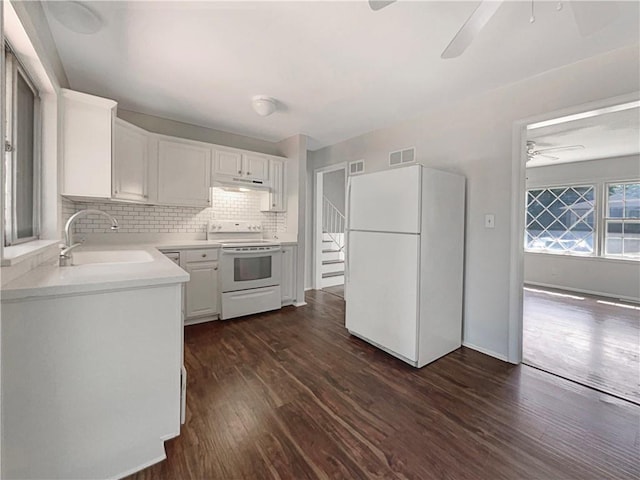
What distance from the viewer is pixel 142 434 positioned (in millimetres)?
1372

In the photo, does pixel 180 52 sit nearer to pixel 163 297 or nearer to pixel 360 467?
pixel 163 297

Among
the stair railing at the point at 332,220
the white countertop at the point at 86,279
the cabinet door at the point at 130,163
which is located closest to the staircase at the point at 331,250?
the stair railing at the point at 332,220

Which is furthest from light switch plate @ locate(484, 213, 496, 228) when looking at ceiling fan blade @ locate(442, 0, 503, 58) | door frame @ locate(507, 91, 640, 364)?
ceiling fan blade @ locate(442, 0, 503, 58)

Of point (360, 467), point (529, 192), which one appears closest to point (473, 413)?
point (360, 467)

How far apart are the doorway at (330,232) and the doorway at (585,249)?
271cm

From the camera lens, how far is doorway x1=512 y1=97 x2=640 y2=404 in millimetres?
2463

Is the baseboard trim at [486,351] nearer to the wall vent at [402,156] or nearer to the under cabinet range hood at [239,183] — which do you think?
the wall vent at [402,156]

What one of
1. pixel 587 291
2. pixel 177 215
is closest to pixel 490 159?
pixel 177 215

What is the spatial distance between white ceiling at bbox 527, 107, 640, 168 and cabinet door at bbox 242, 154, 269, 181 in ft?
11.4

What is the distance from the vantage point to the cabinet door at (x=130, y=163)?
2.71m

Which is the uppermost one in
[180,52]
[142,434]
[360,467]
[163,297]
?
[180,52]

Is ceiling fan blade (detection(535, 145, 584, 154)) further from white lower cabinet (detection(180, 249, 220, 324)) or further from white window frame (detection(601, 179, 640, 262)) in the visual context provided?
white lower cabinet (detection(180, 249, 220, 324))

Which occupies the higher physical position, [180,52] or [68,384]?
[180,52]

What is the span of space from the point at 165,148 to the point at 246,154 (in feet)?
3.23
